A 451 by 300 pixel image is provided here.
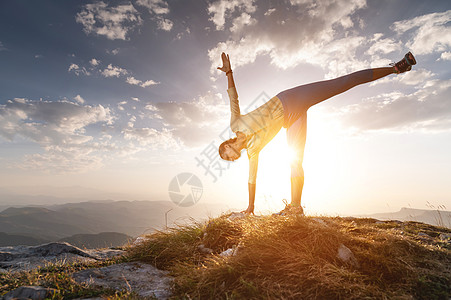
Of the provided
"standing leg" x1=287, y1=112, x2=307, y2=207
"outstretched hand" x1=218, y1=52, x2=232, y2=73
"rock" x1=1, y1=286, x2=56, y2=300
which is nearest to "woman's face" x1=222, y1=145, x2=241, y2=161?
"standing leg" x1=287, y1=112, x2=307, y2=207

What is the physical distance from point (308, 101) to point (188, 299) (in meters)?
4.67

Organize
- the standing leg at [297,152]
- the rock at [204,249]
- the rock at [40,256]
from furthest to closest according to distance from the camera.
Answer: the standing leg at [297,152] < the rock at [204,249] < the rock at [40,256]

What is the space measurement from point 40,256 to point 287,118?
5.78m

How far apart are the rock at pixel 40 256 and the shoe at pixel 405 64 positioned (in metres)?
7.66

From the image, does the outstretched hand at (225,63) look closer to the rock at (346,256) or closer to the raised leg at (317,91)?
the raised leg at (317,91)

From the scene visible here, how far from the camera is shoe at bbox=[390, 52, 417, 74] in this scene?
491cm

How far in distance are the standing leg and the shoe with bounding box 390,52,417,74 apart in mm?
2349

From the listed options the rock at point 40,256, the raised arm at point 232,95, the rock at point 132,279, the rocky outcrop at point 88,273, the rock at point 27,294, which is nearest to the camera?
the rock at point 27,294

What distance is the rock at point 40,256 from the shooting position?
346 cm

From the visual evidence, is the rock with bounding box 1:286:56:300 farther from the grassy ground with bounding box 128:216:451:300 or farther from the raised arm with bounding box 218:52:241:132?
the raised arm with bounding box 218:52:241:132

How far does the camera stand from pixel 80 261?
3.59 metres

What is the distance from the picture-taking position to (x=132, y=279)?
2748 millimetres

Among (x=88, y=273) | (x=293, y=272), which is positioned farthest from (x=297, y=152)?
(x=88, y=273)

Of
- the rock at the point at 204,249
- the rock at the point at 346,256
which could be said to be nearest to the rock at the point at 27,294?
the rock at the point at 204,249
